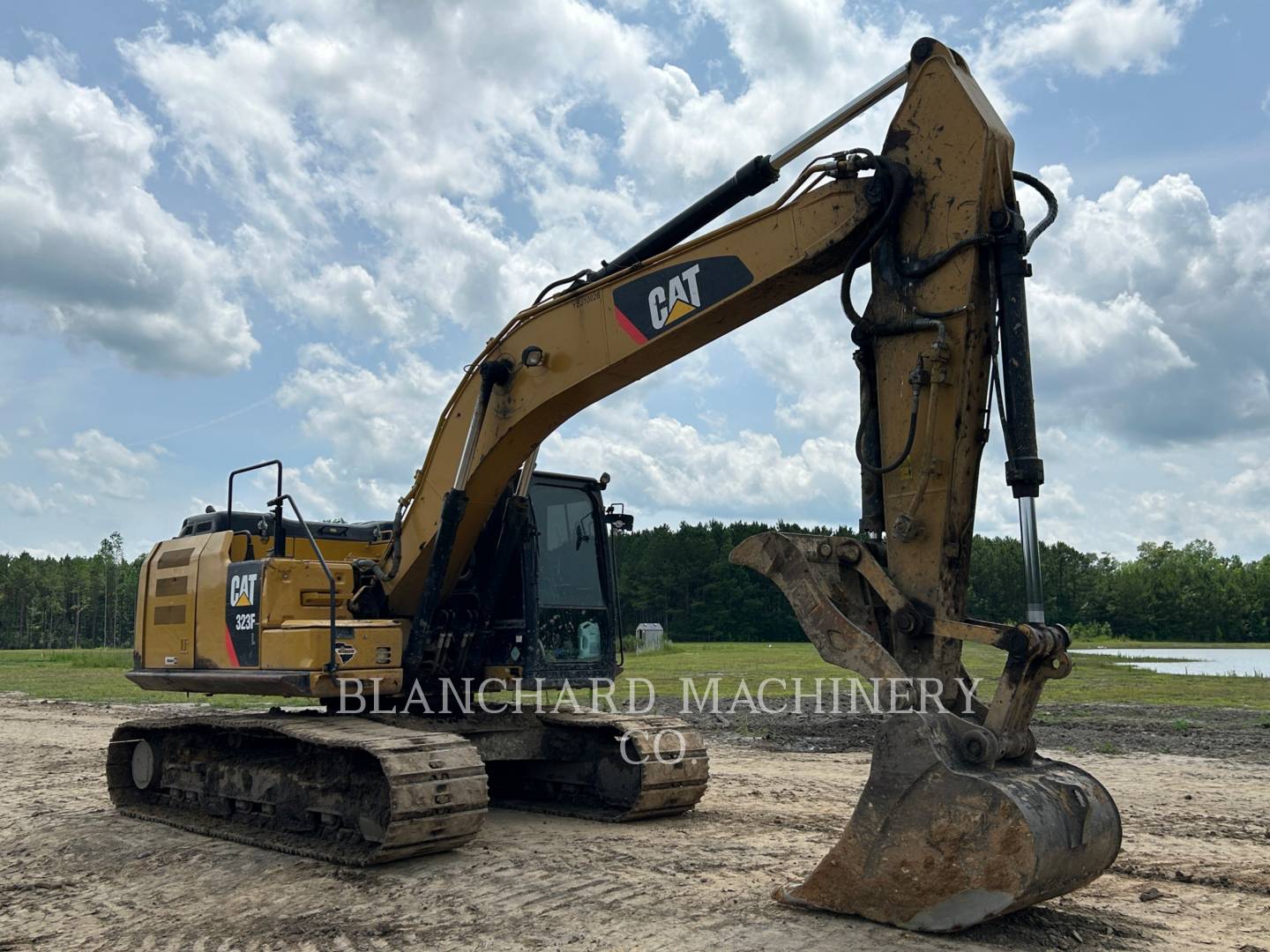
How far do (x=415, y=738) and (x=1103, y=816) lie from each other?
179 inches

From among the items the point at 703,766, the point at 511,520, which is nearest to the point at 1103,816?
the point at 703,766

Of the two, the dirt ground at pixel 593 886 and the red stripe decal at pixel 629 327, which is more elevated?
the red stripe decal at pixel 629 327

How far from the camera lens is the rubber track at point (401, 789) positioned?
7.76 meters

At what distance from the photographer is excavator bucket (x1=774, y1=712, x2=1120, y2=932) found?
5512 millimetres

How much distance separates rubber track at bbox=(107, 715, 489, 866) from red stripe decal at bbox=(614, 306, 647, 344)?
3.18 m

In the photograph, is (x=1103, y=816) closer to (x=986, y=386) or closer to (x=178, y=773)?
(x=986, y=386)

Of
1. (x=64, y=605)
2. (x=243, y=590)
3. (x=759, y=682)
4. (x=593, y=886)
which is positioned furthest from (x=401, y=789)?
(x=64, y=605)

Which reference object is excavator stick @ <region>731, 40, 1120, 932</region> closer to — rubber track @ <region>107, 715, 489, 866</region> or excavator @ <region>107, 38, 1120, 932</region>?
excavator @ <region>107, 38, 1120, 932</region>

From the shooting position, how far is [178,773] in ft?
33.5

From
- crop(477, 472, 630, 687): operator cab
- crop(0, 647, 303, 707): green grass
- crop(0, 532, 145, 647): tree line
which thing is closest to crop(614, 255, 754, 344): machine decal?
crop(477, 472, 630, 687): operator cab

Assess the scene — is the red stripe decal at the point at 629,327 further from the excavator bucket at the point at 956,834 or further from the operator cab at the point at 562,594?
the excavator bucket at the point at 956,834

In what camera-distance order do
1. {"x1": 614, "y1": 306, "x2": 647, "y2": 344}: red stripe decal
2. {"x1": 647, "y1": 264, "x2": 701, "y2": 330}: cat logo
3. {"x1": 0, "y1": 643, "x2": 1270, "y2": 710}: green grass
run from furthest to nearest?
{"x1": 0, "y1": 643, "x2": 1270, "y2": 710}: green grass
{"x1": 614, "y1": 306, "x2": 647, "y2": 344}: red stripe decal
{"x1": 647, "y1": 264, "x2": 701, "y2": 330}: cat logo

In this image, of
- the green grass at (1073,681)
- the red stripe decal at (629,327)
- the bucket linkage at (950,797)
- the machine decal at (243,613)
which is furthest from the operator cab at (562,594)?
the green grass at (1073,681)

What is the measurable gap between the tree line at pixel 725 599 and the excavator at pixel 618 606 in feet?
196
